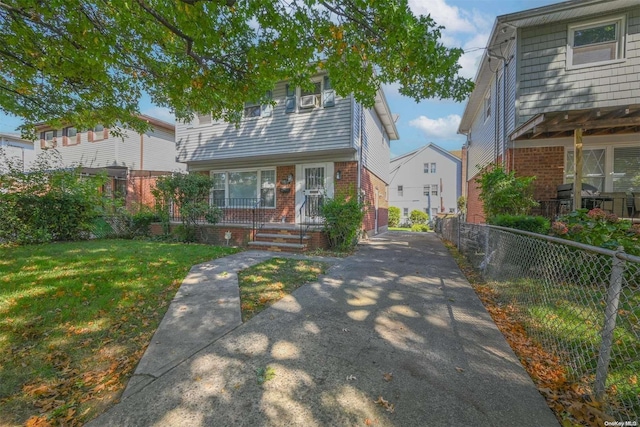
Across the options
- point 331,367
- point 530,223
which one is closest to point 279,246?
point 331,367

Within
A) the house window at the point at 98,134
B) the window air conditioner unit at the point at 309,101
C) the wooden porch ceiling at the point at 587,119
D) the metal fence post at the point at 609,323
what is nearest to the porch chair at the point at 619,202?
the wooden porch ceiling at the point at 587,119

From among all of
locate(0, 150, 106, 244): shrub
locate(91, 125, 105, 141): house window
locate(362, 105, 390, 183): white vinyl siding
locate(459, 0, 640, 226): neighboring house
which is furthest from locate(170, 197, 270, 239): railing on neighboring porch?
locate(91, 125, 105, 141): house window

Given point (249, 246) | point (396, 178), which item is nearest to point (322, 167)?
point (249, 246)

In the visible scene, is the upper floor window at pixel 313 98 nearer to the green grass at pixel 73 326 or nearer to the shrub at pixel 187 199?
the shrub at pixel 187 199

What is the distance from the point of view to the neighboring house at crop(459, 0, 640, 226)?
716 cm

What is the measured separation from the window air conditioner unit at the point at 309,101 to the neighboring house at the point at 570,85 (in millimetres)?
5703

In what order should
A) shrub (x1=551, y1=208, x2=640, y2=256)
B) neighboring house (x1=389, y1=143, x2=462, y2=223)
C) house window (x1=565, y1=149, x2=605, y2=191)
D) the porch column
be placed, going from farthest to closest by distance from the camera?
neighboring house (x1=389, y1=143, x2=462, y2=223) → house window (x1=565, y1=149, x2=605, y2=191) → the porch column → shrub (x1=551, y1=208, x2=640, y2=256)

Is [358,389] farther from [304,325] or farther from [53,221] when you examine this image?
[53,221]

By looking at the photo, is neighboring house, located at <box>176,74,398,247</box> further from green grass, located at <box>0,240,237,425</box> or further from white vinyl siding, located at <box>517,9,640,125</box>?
green grass, located at <box>0,240,237,425</box>

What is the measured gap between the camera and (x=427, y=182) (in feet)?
106

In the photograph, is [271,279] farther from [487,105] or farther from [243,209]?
[487,105]

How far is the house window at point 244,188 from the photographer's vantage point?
1134 cm

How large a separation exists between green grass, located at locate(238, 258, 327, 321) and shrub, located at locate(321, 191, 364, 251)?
1.79 meters

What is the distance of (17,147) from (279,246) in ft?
93.0
